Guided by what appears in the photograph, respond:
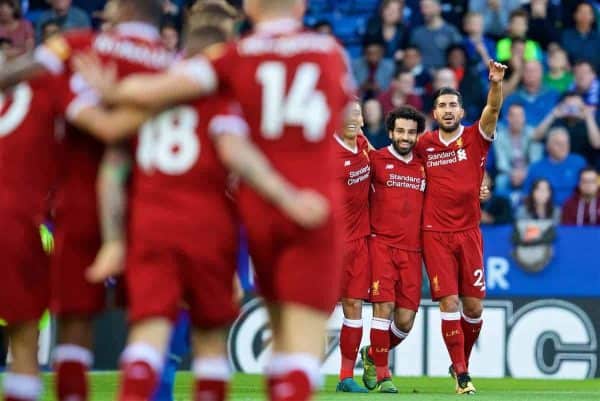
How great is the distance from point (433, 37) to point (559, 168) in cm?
259

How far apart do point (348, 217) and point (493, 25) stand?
6.70 meters

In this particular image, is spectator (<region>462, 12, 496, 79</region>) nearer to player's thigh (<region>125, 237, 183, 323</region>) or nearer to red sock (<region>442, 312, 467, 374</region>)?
red sock (<region>442, 312, 467, 374</region>)

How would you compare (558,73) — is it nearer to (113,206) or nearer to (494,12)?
(494,12)

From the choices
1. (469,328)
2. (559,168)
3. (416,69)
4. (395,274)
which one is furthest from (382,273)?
(416,69)

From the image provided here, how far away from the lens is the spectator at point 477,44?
17719mm

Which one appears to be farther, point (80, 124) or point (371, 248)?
point (371, 248)

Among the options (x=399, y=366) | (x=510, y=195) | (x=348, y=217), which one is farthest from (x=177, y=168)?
(x=510, y=195)

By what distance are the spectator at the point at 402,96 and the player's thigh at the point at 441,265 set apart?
507cm

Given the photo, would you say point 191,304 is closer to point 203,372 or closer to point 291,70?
point 203,372

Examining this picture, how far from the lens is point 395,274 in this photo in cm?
1235

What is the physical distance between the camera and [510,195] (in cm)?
1639

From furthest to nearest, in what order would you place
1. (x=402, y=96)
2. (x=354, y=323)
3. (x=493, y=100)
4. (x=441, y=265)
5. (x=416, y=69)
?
1. (x=416, y=69)
2. (x=402, y=96)
3. (x=354, y=323)
4. (x=441, y=265)
5. (x=493, y=100)

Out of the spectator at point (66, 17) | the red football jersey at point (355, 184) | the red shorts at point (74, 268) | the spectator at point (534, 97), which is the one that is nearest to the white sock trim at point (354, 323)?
the red football jersey at point (355, 184)

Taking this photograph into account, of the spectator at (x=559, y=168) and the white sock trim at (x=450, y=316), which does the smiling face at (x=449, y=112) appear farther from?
the spectator at (x=559, y=168)
